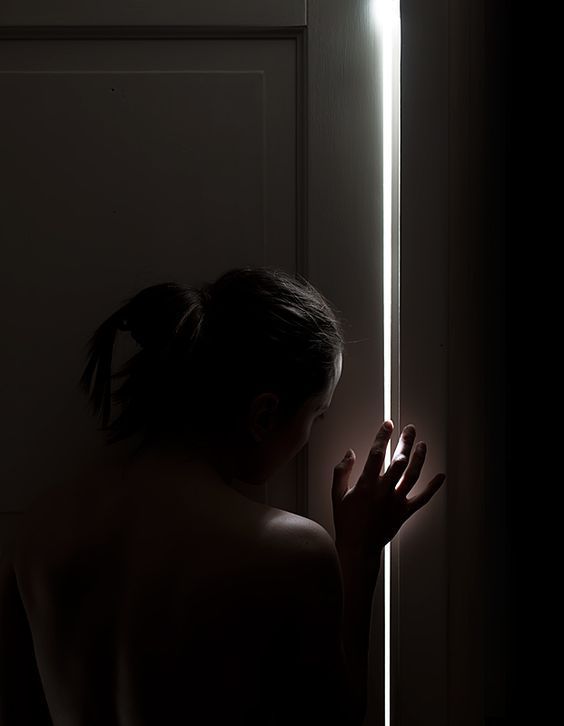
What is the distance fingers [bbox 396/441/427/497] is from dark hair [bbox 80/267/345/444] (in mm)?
→ 233

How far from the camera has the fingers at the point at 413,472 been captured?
0.93 metres

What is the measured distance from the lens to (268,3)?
971mm

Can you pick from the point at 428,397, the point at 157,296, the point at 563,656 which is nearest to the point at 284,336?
the point at 157,296

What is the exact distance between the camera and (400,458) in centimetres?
93

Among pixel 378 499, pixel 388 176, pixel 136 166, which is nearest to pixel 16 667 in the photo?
pixel 378 499

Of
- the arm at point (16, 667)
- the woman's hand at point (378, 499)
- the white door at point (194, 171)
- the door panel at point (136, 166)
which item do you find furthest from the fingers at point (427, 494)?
the arm at point (16, 667)

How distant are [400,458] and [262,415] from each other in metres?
0.27

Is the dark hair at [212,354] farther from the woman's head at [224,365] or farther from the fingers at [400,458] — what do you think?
the fingers at [400,458]

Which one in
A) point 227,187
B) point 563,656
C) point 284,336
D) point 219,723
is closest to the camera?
point 219,723

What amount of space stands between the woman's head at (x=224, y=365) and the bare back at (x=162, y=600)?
8 centimetres

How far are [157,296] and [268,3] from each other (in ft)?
1.71

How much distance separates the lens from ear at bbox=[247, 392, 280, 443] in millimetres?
741

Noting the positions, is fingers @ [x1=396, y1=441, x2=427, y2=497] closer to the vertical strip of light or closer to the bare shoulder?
the vertical strip of light

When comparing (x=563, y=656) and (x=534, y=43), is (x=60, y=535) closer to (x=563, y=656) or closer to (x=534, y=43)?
(x=563, y=656)
